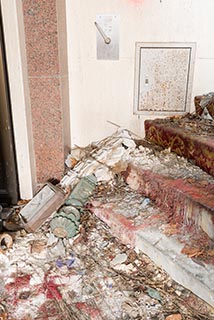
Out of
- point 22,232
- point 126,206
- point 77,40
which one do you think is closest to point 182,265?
point 126,206

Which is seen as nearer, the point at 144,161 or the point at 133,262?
the point at 133,262

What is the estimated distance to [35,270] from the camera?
5.41 feet

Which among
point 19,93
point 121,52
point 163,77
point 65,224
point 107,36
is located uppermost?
point 107,36

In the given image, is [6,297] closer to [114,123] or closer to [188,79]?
[114,123]

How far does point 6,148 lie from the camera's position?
223cm

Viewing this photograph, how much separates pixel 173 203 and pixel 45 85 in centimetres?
129

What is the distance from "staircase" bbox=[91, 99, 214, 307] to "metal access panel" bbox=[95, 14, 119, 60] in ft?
2.14

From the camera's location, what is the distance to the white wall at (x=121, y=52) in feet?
7.34

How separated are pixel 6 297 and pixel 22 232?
54cm

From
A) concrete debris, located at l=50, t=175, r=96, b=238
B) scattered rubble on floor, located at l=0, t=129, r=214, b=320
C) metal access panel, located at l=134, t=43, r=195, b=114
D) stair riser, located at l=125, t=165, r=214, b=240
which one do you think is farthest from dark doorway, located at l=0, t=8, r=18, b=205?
metal access panel, located at l=134, t=43, r=195, b=114

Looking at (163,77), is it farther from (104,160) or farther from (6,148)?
(6,148)

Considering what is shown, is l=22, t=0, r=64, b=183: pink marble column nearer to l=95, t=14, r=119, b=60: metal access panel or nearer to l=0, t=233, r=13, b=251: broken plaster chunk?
l=95, t=14, r=119, b=60: metal access panel

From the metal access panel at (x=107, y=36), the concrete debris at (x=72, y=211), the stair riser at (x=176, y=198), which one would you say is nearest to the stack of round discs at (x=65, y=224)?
the concrete debris at (x=72, y=211)

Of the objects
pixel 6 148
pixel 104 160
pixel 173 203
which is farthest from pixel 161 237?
pixel 6 148
